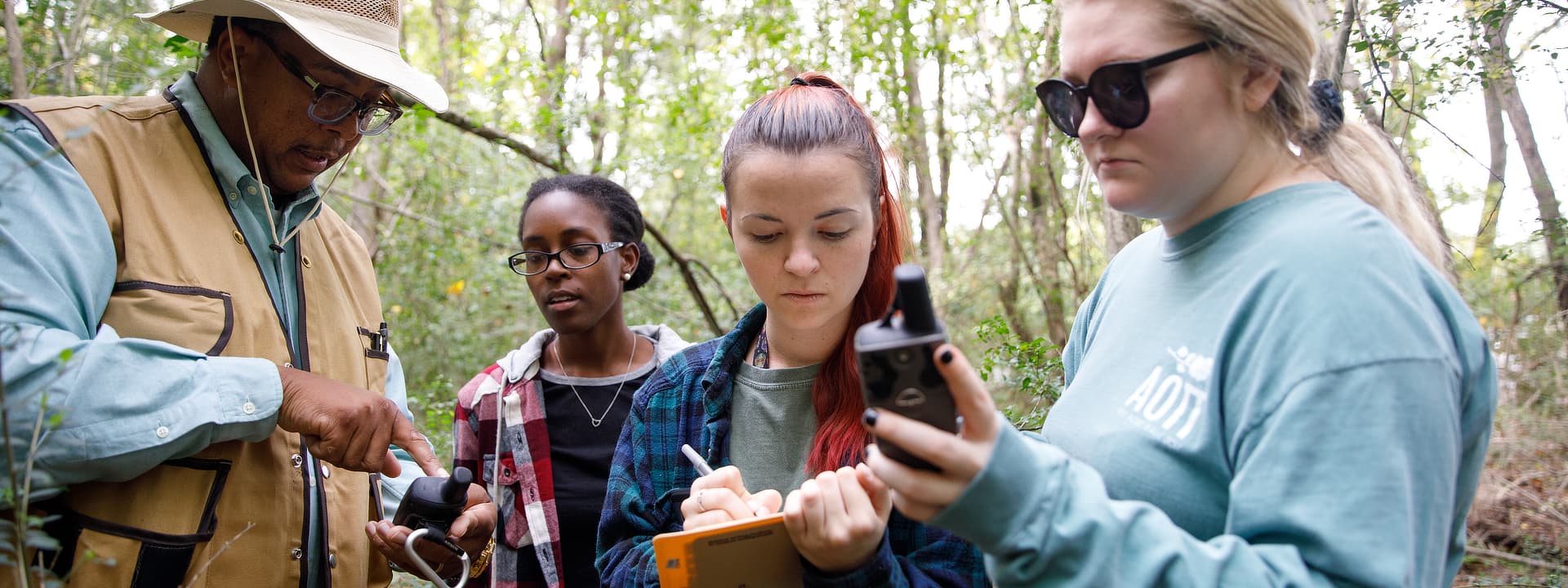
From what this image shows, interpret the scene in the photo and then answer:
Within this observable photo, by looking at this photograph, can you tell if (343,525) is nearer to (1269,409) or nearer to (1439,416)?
(1269,409)

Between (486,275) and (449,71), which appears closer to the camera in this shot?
(486,275)

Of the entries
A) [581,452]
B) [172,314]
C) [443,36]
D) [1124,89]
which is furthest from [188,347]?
[443,36]

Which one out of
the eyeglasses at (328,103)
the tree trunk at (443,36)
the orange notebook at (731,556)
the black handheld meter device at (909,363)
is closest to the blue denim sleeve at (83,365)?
the eyeglasses at (328,103)

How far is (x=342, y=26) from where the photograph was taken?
2512 millimetres

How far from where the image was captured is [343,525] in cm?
246

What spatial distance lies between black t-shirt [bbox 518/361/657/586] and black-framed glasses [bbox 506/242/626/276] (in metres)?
0.40

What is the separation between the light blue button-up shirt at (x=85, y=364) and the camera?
5.93ft

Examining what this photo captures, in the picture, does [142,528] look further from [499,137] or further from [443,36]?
[443,36]

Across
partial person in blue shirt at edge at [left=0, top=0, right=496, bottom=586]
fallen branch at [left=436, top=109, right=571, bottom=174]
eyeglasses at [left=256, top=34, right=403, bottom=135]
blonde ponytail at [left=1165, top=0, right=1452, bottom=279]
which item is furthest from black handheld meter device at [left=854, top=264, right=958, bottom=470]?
fallen branch at [left=436, top=109, right=571, bottom=174]

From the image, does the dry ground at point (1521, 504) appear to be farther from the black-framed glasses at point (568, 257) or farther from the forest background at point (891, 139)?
the black-framed glasses at point (568, 257)

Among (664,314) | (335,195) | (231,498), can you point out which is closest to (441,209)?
(335,195)

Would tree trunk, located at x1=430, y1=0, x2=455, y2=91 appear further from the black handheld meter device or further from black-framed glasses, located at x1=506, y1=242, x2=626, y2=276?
the black handheld meter device

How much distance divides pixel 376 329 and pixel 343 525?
614 millimetres

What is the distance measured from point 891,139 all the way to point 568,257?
1.43 m
